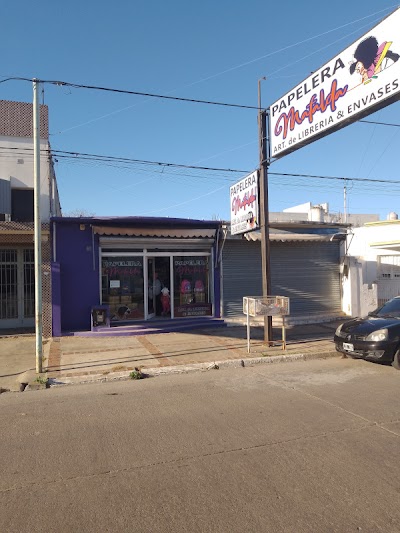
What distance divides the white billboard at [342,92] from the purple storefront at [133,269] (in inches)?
180

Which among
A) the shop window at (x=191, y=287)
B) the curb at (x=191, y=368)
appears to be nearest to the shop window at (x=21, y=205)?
the shop window at (x=191, y=287)

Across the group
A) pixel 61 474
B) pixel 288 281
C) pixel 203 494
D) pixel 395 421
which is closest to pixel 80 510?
pixel 61 474

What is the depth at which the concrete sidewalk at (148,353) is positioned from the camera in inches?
323

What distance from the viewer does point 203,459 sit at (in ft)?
13.6

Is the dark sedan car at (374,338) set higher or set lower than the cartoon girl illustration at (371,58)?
lower

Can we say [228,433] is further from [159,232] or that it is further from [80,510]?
[159,232]

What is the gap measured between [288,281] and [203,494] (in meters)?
11.9

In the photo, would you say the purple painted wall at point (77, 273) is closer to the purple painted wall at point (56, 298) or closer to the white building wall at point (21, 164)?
the purple painted wall at point (56, 298)

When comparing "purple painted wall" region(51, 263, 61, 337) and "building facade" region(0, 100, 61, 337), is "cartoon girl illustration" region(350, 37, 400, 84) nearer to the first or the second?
"building facade" region(0, 100, 61, 337)

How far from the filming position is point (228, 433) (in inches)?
190

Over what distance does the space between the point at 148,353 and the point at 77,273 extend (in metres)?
4.22

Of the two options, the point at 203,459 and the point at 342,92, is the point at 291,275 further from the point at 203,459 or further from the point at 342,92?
the point at 203,459

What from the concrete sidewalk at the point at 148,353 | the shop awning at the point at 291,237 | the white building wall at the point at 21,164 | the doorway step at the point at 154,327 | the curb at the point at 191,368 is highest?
the white building wall at the point at 21,164

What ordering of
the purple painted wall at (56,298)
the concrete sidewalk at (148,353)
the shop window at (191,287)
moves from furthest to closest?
the shop window at (191,287) < the purple painted wall at (56,298) < the concrete sidewalk at (148,353)
